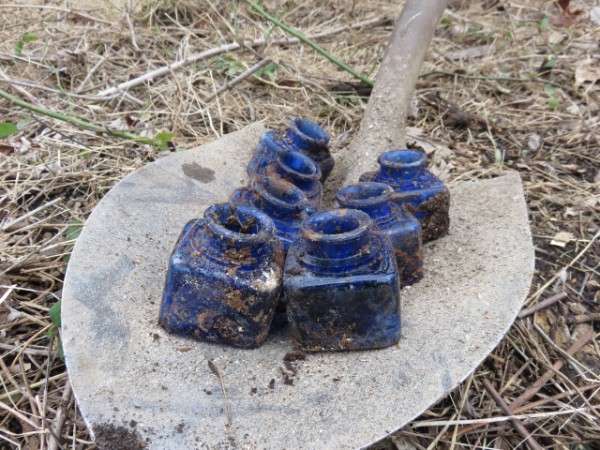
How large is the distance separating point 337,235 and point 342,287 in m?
0.10

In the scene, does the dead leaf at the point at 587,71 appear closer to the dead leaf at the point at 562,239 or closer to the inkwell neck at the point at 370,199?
the dead leaf at the point at 562,239

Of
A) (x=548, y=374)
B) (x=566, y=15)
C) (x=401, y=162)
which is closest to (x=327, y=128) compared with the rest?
(x=401, y=162)

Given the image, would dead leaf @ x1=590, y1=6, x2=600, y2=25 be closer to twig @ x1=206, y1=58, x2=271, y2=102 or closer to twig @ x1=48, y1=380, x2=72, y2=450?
twig @ x1=206, y1=58, x2=271, y2=102

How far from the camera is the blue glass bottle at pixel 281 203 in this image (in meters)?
1.36

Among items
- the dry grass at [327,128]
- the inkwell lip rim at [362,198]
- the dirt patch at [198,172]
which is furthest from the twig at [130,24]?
the inkwell lip rim at [362,198]

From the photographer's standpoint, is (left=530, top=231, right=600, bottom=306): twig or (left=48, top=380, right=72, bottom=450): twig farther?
(left=530, top=231, right=600, bottom=306): twig

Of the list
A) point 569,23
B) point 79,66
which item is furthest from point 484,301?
point 569,23

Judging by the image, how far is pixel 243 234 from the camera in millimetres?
1153

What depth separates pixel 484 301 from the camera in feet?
4.13

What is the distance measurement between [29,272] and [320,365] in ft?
3.04

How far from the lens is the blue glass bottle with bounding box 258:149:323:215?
1.52 metres

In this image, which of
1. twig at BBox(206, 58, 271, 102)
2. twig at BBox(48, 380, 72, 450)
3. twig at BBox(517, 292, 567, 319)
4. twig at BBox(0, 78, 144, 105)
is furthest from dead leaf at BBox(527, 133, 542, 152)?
twig at BBox(48, 380, 72, 450)

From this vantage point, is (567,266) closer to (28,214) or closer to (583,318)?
(583,318)

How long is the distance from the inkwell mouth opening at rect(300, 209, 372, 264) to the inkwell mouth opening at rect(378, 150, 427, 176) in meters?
0.35
